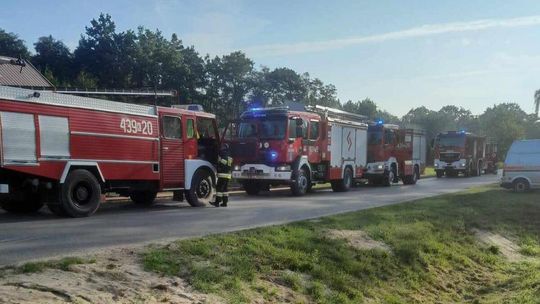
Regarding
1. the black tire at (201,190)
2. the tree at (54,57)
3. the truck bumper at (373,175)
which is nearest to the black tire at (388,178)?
the truck bumper at (373,175)

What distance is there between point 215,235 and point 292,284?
80.2 inches

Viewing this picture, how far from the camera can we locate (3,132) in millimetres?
10430

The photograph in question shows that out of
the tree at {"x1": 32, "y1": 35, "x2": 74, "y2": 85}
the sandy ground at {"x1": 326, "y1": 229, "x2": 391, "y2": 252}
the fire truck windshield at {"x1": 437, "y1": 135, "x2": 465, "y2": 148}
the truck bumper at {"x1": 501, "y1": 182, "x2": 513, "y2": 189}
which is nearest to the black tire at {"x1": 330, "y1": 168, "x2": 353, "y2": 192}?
the truck bumper at {"x1": 501, "y1": 182, "x2": 513, "y2": 189}

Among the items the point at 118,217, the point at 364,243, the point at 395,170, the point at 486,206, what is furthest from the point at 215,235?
the point at 395,170

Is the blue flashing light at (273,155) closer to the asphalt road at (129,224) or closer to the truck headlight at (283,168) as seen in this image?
the truck headlight at (283,168)

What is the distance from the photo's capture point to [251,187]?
66.8ft

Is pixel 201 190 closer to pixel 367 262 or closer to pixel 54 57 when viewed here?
pixel 367 262

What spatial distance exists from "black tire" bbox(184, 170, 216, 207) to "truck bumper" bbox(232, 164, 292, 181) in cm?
376

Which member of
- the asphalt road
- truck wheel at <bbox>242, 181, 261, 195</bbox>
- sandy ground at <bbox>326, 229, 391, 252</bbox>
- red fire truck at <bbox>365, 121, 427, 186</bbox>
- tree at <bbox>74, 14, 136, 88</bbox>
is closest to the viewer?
the asphalt road

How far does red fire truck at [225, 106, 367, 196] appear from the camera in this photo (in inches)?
746

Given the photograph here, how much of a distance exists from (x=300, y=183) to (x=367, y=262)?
1050 cm

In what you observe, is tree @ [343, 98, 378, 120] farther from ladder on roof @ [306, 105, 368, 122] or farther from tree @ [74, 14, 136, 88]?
ladder on roof @ [306, 105, 368, 122]

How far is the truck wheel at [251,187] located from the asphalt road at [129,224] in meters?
3.96

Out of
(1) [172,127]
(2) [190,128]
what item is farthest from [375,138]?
(1) [172,127]
